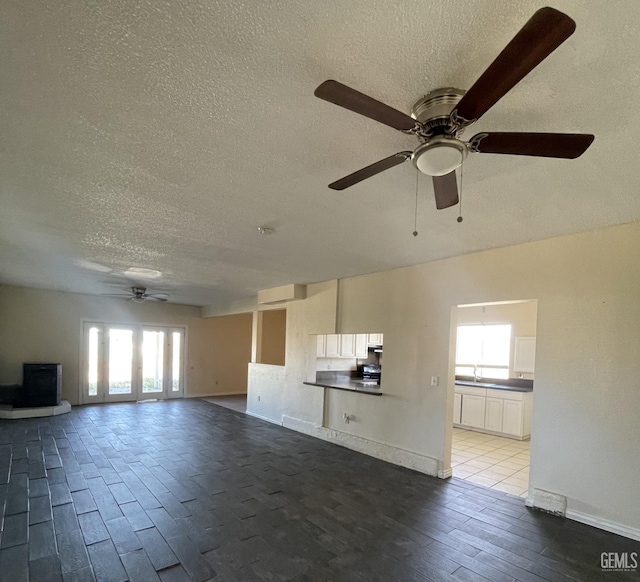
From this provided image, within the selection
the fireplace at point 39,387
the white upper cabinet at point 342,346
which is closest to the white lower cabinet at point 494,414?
the white upper cabinet at point 342,346

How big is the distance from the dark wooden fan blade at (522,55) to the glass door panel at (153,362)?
9.49 meters

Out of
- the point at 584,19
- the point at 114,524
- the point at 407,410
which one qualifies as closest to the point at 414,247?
the point at 407,410

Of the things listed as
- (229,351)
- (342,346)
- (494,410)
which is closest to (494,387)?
(494,410)

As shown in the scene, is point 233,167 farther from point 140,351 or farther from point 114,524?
point 140,351

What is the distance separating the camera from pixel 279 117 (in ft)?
5.50

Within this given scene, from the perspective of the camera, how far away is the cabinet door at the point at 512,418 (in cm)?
569

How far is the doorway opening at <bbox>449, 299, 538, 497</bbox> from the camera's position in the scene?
5.07m

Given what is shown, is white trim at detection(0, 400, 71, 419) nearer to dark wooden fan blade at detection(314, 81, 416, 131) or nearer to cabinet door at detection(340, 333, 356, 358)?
cabinet door at detection(340, 333, 356, 358)

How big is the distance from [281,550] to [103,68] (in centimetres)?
308

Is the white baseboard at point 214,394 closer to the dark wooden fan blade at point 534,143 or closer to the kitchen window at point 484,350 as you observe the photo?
the kitchen window at point 484,350

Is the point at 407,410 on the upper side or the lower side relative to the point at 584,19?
lower

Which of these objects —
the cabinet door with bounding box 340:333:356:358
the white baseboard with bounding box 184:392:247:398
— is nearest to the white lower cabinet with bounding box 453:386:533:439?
the cabinet door with bounding box 340:333:356:358

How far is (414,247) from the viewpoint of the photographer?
3.76m

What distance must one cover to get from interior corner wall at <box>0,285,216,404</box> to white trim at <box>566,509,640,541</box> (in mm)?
8985
